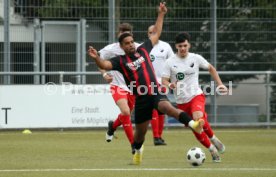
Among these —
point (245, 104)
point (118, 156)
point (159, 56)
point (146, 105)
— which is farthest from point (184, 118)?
point (245, 104)

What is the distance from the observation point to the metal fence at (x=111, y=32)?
2195cm

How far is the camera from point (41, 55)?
72.4 ft

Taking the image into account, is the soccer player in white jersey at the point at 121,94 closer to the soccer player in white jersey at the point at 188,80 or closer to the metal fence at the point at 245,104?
the soccer player in white jersey at the point at 188,80

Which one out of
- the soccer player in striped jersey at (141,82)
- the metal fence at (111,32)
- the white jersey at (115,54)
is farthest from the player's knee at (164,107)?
the metal fence at (111,32)

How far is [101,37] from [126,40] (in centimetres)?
1125

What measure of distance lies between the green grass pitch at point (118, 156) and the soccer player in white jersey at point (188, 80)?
22.3 inches

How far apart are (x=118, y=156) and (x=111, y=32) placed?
9.29m

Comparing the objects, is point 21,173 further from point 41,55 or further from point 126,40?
point 41,55

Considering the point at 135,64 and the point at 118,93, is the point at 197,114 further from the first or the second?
the point at 118,93

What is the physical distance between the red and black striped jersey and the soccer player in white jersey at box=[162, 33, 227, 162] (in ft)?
4.12

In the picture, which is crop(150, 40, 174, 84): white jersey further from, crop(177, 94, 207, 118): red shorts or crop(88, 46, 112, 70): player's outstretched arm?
crop(88, 46, 112, 70): player's outstretched arm

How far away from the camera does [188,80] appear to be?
44.2 ft

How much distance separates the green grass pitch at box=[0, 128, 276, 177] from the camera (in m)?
10.6

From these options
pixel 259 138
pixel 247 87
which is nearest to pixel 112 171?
pixel 259 138
